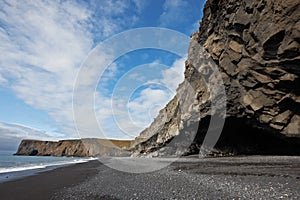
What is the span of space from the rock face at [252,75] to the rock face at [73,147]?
323 feet

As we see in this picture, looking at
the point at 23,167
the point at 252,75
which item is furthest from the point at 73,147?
the point at 252,75

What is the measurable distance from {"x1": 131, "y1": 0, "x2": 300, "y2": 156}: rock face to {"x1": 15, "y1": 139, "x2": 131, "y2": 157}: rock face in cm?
9840

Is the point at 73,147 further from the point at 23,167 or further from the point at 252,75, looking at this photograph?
the point at 252,75

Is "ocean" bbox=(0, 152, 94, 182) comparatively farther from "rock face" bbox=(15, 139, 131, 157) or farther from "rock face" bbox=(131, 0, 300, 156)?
"rock face" bbox=(15, 139, 131, 157)

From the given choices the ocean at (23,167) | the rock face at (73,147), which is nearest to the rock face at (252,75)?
the ocean at (23,167)

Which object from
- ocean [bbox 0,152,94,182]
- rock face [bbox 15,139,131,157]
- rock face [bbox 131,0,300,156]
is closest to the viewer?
rock face [bbox 131,0,300,156]

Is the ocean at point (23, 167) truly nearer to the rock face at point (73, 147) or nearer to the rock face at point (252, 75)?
the rock face at point (252, 75)

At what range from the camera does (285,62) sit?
1371 centimetres

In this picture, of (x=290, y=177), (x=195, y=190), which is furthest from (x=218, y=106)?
(x=195, y=190)

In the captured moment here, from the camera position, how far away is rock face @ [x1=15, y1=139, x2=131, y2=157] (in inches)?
4936

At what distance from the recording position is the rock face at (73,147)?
12538 centimetres

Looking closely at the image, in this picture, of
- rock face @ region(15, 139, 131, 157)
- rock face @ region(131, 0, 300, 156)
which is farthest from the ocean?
rock face @ region(15, 139, 131, 157)

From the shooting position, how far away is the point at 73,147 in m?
150

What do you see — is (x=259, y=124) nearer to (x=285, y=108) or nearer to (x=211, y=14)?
(x=285, y=108)
